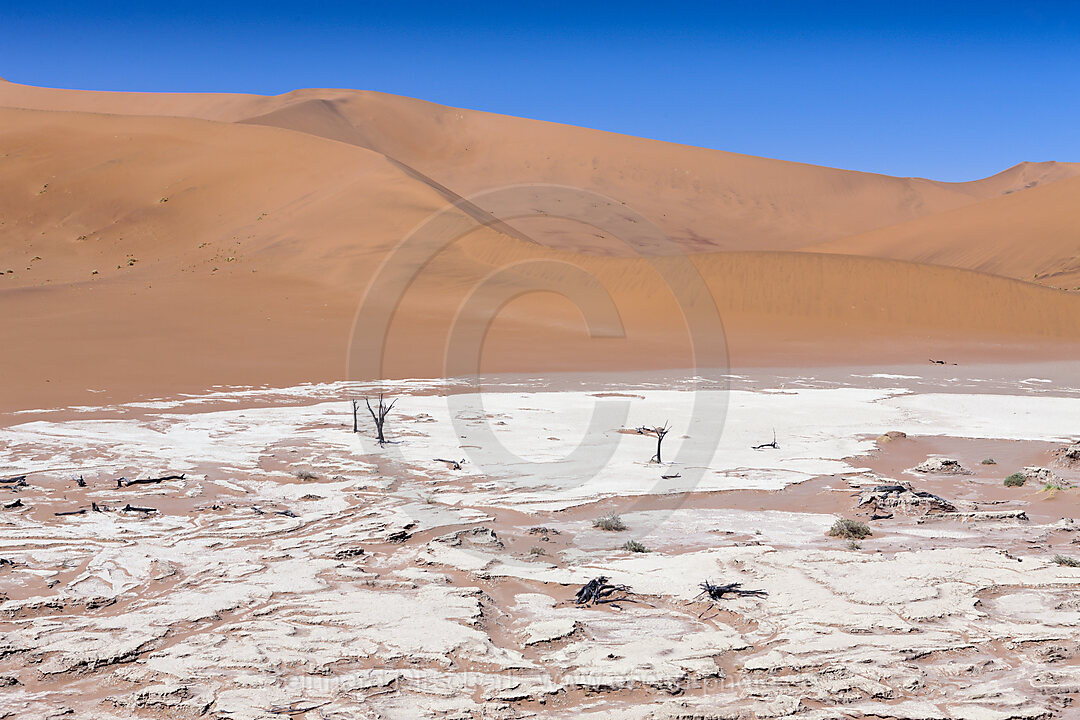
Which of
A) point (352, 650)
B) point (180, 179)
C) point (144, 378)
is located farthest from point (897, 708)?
point (180, 179)

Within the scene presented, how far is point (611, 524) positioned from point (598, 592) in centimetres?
225

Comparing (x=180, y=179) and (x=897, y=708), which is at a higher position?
(x=180, y=179)

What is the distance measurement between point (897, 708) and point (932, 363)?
74.4ft

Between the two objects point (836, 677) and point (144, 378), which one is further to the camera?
point (144, 378)

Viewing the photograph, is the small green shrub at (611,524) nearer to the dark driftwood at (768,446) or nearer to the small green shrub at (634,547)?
the small green shrub at (634,547)

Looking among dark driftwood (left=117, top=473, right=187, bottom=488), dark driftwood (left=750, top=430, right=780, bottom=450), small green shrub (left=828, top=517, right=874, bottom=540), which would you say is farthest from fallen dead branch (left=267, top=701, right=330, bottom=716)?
dark driftwood (left=750, top=430, right=780, bottom=450)

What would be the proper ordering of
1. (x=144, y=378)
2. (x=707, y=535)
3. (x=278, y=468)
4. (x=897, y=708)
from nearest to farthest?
(x=897, y=708) < (x=707, y=535) < (x=278, y=468) < (x=144, y=378)

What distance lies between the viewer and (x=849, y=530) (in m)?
8.84

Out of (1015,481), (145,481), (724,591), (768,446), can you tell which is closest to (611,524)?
(724,591)

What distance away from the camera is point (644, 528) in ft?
30.1

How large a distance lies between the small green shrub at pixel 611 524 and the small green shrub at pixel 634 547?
2.14ft

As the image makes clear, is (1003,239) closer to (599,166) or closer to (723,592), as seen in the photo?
(599,166)

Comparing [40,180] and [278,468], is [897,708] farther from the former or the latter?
[40,180]

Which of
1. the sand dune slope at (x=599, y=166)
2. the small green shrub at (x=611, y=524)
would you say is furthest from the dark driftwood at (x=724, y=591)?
the sand dune slope at (x=599, y=166)
